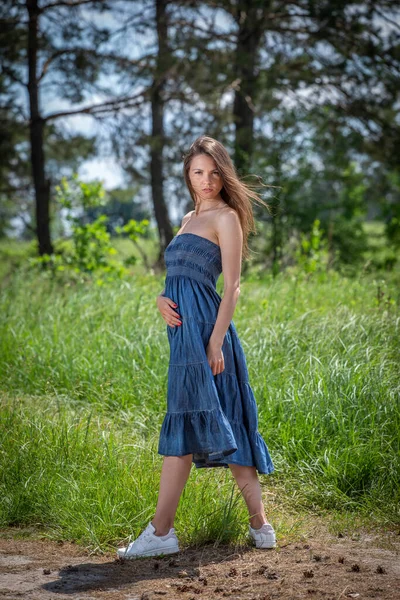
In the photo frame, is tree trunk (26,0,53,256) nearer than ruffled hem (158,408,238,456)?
No

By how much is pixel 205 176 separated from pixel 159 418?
7.00 ft

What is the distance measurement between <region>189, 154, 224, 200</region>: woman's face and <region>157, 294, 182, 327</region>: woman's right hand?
1.69 feet

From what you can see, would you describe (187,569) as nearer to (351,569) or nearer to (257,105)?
(351,569)

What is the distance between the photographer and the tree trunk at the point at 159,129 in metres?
12.2

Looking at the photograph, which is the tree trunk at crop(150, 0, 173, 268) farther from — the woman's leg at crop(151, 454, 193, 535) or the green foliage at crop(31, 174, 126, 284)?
the woman's leg at crop(151, 454, 193, 535)

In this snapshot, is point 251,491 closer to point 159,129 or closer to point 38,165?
point 38,165

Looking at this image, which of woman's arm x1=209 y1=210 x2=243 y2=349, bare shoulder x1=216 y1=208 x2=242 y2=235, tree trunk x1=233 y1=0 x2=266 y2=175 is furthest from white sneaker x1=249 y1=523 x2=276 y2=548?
tree trunk x1=233 y1=0 x2=266 y2=175

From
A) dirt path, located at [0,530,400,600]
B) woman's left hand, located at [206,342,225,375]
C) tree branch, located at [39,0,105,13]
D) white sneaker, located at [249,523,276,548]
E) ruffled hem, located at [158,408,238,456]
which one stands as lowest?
dirt path, located at [0,530,400,600]

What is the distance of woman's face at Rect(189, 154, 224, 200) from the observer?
3.45m

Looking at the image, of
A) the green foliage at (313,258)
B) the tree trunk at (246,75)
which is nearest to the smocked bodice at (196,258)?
the green foliage at (313,258)

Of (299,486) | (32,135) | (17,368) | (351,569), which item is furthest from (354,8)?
(351,569)

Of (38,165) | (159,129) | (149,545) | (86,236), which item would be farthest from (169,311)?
(159,129)

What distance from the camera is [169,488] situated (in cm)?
328

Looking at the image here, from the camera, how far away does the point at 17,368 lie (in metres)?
6.08
